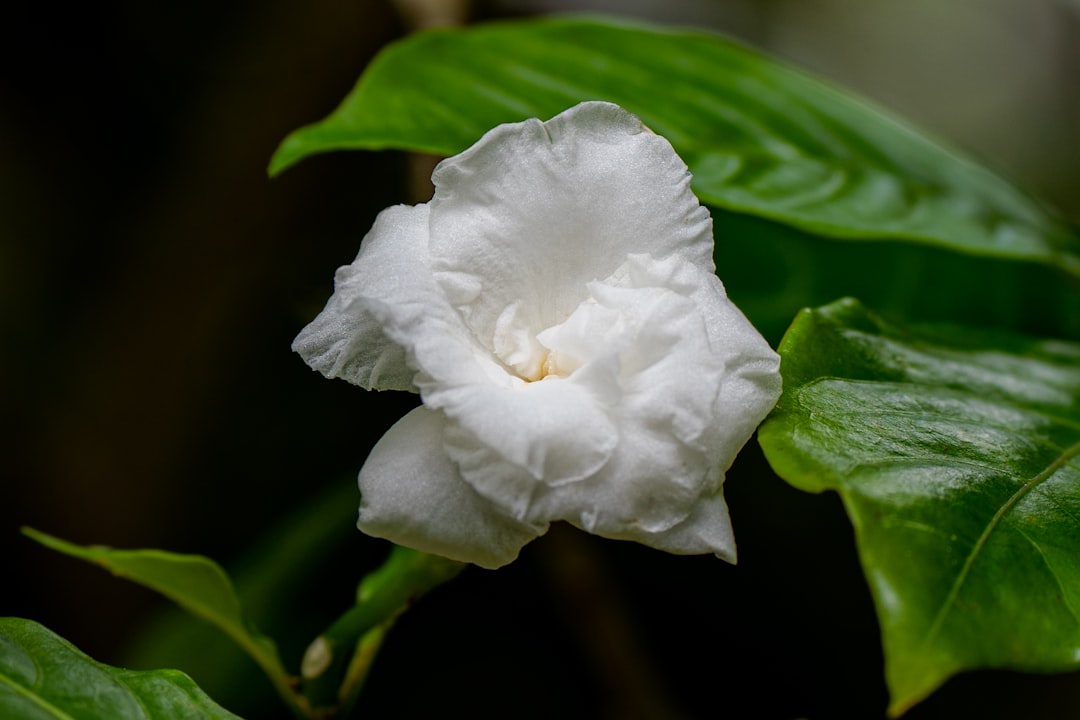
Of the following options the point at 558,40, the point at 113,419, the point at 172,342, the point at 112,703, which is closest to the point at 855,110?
the point at 558,40

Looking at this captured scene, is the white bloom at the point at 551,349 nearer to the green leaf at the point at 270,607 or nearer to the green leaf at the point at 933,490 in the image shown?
the green leaf at the point at 933,490

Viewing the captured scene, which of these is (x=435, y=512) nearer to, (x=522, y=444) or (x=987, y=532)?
(x=522, y=444)

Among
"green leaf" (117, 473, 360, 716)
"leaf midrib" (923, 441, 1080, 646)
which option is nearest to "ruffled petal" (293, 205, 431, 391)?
"leaf midrib" (923, 441, 1080, 646)

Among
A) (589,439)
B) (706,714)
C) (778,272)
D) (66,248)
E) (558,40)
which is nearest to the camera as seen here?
(589,439)

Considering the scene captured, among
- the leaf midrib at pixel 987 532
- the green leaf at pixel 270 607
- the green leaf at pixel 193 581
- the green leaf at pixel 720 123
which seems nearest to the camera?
the leaf midrib at pixel 987 532

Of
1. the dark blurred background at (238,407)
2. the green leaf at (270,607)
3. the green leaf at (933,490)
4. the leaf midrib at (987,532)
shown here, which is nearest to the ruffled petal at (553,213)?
the green leaf at (933,490)

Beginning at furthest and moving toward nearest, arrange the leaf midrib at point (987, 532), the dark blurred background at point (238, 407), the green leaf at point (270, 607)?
the dark blurred background at point (238, 407) < the green leaf at point (270, 607) < the leaf midrib at point (987, 532)

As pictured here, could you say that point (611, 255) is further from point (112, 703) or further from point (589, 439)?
point (112, 703)

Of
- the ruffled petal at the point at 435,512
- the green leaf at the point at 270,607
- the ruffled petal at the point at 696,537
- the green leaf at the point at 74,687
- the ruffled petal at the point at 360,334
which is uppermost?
the ruffled petal at the point at 360,334

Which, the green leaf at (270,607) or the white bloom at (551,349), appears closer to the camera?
the white bloom at (551,349)
